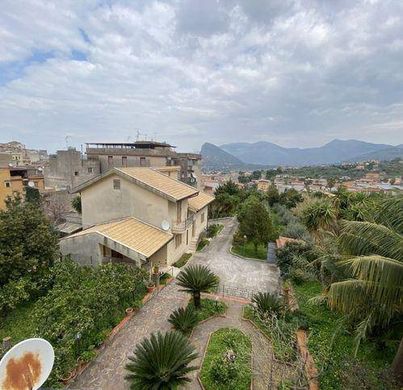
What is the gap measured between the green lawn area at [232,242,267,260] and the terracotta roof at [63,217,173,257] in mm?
8730

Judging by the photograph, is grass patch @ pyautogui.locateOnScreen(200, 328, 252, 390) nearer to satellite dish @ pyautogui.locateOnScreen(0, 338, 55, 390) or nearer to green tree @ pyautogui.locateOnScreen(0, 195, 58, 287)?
satellite dish @ pyautogui.locateOnScreen(0, 338, 55, 390)

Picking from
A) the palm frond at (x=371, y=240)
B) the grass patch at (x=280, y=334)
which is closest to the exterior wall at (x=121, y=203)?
the grass patch at (x=280, y=334)

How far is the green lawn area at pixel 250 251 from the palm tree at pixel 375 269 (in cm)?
1560

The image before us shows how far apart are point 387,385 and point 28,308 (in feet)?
52.4

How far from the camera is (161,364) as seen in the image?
8289mm

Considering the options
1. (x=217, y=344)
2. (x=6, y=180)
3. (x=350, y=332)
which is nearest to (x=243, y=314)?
(x=217, y=344)

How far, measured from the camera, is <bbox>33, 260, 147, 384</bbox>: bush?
9.67 m

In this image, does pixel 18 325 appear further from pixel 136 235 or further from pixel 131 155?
pixel 131 155

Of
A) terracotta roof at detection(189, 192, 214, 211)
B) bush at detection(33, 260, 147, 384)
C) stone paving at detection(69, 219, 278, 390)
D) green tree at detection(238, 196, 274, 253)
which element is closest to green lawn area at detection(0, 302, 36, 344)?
bush at detection(33, 260, 147, 384)

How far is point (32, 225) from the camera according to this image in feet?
50.3

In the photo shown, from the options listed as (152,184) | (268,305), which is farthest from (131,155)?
(268,305)

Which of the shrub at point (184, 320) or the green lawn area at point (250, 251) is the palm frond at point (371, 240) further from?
the green lawn area at point (250, 251)

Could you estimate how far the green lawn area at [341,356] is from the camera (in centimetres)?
773

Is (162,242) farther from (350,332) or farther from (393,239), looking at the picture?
(393,239)
